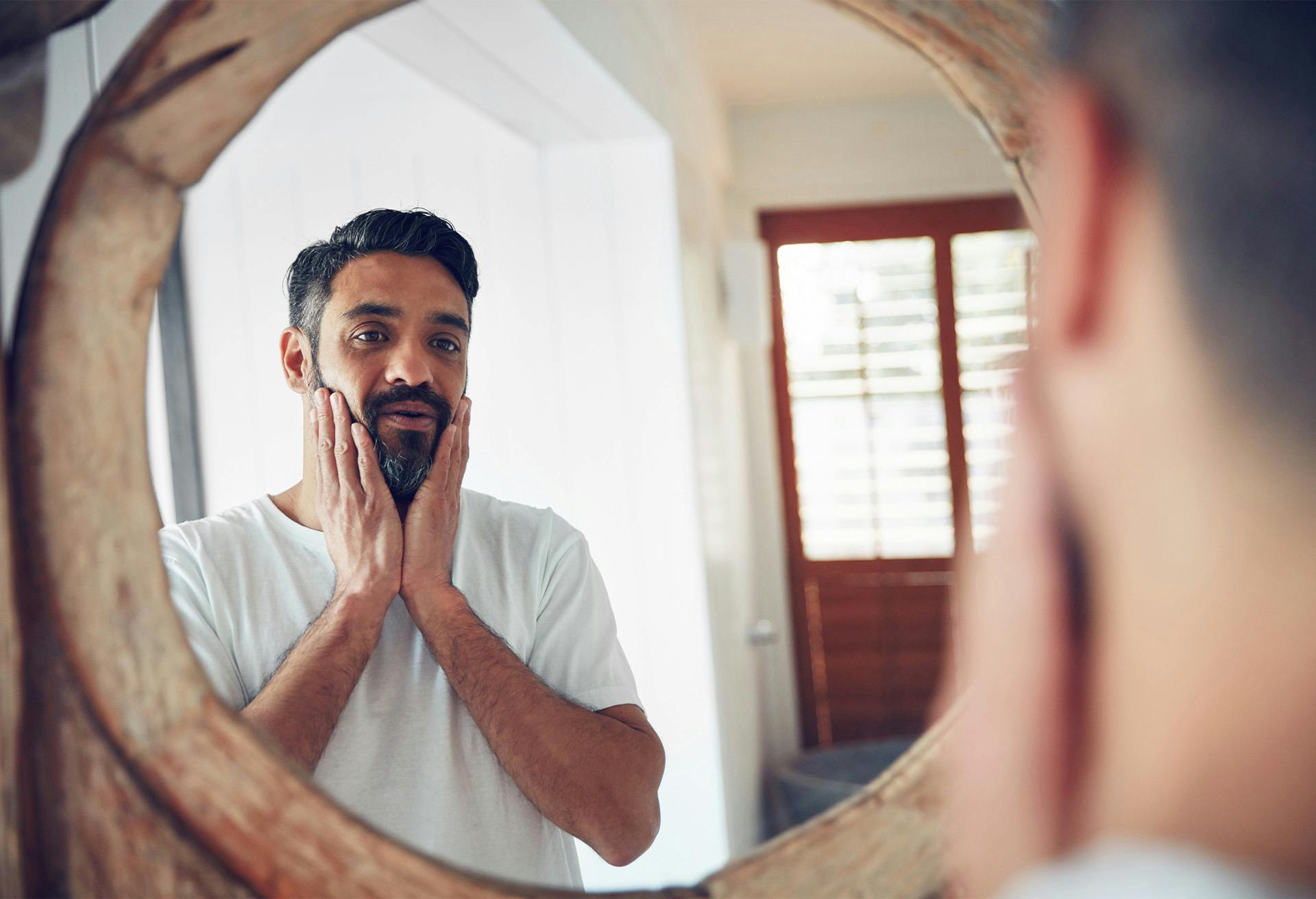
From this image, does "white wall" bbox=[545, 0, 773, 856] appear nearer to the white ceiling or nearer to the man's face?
the white ceiling

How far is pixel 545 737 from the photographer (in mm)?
346

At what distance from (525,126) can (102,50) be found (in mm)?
179

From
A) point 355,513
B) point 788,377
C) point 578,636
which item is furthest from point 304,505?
point 788,377

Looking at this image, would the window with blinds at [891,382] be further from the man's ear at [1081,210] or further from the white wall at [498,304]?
the man's ear at [1081,210]

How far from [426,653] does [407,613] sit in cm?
2

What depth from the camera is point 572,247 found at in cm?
44

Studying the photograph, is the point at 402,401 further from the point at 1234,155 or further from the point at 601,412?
the point at 1234,155

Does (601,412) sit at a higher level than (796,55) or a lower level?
lower

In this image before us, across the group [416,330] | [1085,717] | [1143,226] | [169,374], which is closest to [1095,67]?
[1143,226]

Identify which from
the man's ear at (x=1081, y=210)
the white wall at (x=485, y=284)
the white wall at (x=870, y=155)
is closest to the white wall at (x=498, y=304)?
the white wall at (x=485, y=284)

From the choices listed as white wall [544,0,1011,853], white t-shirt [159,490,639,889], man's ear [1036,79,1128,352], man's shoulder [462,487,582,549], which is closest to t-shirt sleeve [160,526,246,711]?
white t-shirt [159,490,639,889]

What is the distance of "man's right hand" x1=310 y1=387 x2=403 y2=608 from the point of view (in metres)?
0.35

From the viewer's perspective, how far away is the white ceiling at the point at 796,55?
36cm

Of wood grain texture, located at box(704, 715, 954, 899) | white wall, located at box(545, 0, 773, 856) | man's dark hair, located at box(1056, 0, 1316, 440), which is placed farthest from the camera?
white wall, located at box(545, 0, 773, 856)
